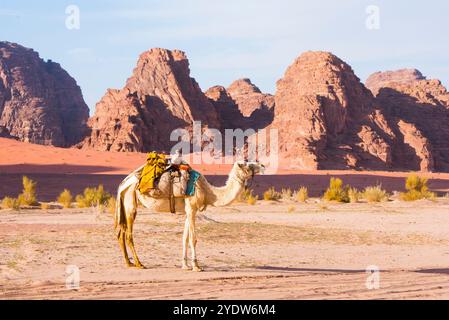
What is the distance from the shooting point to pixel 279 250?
1502 centimetres

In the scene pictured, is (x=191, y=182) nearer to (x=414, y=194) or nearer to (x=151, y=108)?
(x=414, y=194)

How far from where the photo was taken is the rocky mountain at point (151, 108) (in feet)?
254

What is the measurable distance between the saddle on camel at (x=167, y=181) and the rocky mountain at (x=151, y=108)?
64062 millimetres

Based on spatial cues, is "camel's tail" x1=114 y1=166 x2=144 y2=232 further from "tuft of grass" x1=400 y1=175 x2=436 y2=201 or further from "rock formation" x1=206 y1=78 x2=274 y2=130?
"rock formation" x1=206 y1=78 x2=274 y2=130

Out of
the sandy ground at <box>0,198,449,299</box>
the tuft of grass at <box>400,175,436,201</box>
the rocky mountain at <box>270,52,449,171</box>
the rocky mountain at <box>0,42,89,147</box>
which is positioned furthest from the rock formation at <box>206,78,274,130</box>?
the sandy ground at <box>0,198,449,299</box>

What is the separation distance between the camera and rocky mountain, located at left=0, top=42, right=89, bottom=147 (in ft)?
353

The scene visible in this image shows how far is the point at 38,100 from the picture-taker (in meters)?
117

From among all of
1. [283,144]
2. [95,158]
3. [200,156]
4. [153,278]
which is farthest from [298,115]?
[153,278]

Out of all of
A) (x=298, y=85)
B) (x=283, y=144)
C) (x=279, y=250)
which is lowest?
(x=279, y=250)

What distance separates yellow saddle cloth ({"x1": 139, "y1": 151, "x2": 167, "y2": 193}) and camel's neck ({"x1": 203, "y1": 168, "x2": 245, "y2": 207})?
0.97 meters

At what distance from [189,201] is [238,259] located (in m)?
2.61
